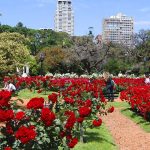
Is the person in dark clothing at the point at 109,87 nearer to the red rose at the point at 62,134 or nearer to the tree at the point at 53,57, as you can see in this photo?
the red rose at the point at 62,134

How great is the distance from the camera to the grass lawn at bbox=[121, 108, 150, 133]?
16.3 m

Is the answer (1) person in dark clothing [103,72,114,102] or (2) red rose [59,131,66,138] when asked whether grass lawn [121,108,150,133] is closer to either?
(1) person in dark clothing [103,72,114,102]

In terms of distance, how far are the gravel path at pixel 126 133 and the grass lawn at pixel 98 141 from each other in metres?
0.26

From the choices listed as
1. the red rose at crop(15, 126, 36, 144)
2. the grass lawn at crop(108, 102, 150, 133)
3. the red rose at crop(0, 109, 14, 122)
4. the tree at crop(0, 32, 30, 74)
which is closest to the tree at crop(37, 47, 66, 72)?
the tree at crop(0, 32, 30, 74)

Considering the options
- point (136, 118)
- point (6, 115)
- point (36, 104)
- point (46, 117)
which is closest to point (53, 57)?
point (136, 118)

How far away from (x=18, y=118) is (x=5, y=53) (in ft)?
52.4

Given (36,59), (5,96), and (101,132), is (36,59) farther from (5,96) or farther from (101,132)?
(5,96)

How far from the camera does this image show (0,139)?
280 inches

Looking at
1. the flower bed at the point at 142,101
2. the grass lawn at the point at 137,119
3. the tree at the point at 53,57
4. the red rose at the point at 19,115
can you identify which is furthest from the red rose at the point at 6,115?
the tree at the point at 53,57

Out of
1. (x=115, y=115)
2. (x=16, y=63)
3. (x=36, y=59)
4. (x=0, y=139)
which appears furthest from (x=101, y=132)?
(x=36, y=59)

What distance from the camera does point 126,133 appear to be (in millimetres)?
15078

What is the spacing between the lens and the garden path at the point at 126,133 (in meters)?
12.9

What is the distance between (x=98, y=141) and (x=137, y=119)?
5.79m

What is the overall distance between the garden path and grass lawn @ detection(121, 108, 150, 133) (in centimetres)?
17
